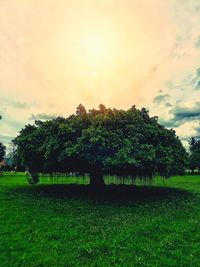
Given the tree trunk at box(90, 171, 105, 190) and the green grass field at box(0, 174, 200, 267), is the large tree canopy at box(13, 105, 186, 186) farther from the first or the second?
the green grass field at box(0, 174, 200, 267)

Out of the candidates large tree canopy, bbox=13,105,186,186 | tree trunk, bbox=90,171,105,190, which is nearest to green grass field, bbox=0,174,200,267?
large tree canopy, bbox=13,105,186,186

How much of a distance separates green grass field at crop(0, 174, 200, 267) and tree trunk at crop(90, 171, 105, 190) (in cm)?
515

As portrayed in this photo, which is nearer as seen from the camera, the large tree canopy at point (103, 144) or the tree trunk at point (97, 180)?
the large tree canopy at point (103, 144)


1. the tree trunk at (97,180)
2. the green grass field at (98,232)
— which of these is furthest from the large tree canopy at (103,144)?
the green grass field at (98,232)

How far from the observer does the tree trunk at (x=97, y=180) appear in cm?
2955

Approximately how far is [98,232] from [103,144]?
8.11 m

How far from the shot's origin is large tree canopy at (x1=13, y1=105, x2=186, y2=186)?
2262 cm

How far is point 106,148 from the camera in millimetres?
22641

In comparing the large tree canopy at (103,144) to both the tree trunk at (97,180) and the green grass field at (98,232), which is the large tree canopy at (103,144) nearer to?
the tree trunk at (97,180)

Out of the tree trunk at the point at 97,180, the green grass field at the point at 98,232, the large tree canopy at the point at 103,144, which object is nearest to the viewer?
the green grass field at the point at 98,232

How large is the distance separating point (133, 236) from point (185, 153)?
17.0 metres

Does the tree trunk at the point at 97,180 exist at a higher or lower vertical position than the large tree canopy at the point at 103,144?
lower

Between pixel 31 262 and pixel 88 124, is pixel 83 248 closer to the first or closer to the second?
pixel 31 262

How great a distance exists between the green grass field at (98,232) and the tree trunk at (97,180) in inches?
203
